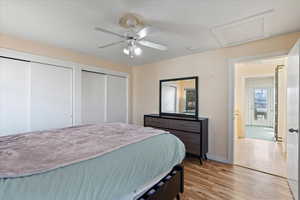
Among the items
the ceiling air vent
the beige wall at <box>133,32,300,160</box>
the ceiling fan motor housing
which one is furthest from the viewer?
the beige wall at <box>133,32,300,160</box>

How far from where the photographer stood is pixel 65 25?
94.1 inches

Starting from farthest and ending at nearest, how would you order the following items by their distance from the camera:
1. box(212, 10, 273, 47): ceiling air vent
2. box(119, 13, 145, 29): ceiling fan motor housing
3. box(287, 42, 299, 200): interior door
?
1. box(212, 10, 273, 47): ceiling air vent
2. box(119, 13, 145, 29): ceiling fan motor housing
3. box(287, 42, 299, 200): interior door

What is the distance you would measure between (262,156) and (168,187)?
9.93 feet

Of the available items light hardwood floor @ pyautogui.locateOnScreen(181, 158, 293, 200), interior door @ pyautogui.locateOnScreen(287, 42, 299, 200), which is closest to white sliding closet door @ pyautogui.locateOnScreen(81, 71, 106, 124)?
light hardwood floor @ pyautogui.locateOnScreen(181, 158, 293, 200)

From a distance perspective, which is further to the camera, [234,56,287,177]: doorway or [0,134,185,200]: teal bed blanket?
[234,56,287,177]: doorway

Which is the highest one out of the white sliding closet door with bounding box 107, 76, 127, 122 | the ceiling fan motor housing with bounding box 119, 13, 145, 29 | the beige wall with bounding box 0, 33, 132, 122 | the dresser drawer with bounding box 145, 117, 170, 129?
the ceiling fan motor housing with bounding box 119, 13, 145, 29

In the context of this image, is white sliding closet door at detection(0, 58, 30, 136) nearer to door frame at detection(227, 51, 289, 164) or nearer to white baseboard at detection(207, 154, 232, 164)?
white baseboard at detection(207, 154, 232, 164)

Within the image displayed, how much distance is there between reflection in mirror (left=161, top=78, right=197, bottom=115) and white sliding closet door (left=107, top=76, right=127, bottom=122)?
4.17 ft

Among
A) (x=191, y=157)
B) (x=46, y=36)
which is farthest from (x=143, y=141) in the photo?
(x=46, y=36)

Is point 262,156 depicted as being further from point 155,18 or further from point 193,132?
point 155,18

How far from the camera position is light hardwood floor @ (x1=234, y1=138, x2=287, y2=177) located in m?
2.99

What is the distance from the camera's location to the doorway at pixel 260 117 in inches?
129

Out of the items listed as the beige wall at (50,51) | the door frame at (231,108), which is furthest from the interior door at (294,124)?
the beige wall at (50,51)

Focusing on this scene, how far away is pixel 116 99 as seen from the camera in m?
4.73
